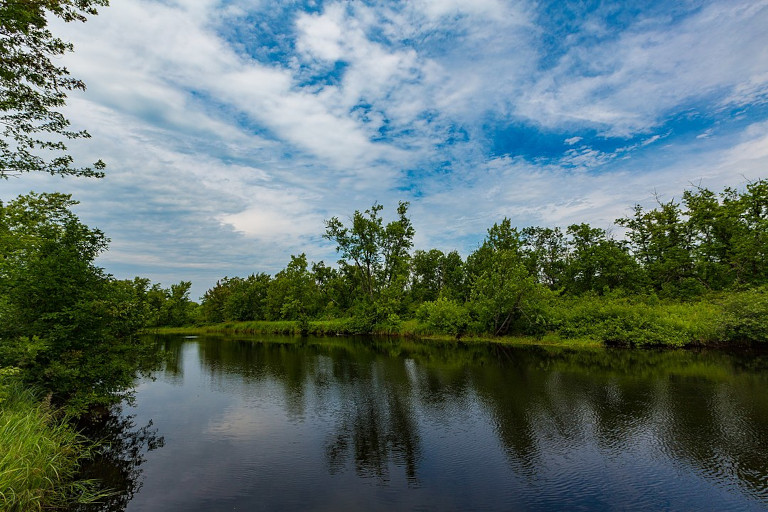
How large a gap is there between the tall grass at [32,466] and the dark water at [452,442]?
3.04ft

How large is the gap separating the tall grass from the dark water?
925 millimetres

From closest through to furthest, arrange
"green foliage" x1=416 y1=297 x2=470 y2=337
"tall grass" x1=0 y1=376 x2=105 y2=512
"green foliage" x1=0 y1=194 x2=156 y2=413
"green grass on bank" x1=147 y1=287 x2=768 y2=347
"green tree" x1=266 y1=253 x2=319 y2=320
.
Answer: "tall grass" x1=0 y1=376 x2=105 y2=512 → "green foliage" x1=0 y1=194 x2=156 y2=413 → "green grass on bank" x1=147 y1=287 x2=768 y2=347 → "green foliage" x1=416 y1=297 x2=470 y2=337 → "green tree" x1=266 y1=253 x2=319 y2=320

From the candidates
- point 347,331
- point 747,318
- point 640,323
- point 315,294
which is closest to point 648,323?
point 640,323

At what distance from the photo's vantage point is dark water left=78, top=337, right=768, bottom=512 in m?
7.49

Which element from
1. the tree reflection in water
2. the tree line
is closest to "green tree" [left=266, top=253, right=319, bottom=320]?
the tree line

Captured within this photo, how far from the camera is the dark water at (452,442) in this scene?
7.49 m

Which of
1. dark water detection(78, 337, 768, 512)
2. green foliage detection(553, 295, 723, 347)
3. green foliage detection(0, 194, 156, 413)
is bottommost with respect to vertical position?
dark water detection(78, 337, 768, 512)

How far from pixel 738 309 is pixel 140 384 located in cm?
4045

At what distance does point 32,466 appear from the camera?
21.4 feet

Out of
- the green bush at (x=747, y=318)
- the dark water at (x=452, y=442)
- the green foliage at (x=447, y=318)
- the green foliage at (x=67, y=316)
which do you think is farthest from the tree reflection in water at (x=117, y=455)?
the green bush at (x=747, y=318)

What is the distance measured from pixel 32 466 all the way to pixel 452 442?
9603 mm

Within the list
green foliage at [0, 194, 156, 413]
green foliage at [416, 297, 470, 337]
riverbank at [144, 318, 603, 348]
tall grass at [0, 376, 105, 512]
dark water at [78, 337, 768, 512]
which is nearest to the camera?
tall grass at [0, 376, 105, 512]

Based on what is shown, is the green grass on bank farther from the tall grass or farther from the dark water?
the tall grass

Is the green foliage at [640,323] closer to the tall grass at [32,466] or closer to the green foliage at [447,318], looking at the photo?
the green foliage at [447,318]
